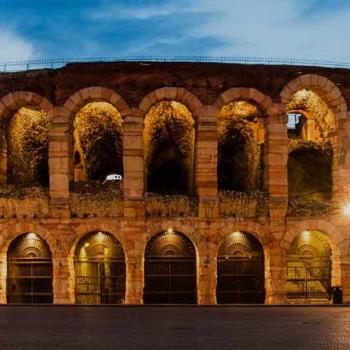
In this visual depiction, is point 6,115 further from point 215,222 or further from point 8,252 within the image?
point 215,222

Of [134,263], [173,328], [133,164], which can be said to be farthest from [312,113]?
[173,328]

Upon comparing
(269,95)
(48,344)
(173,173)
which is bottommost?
(48,344)

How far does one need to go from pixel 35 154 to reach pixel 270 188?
415 inches

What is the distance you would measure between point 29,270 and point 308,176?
1334cm

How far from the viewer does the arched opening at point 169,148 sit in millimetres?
30705

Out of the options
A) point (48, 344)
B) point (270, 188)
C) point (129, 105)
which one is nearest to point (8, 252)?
point (129, 105)

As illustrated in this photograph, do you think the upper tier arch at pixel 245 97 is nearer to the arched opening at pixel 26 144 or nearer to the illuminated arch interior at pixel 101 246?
the illuminated arch interior at pixel 101 246

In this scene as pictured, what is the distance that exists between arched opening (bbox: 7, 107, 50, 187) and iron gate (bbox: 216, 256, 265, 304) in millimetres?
8751

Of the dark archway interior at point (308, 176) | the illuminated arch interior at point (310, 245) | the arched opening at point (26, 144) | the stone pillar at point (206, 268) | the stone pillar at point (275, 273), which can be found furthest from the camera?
the dark archway interior at point (308, 176)

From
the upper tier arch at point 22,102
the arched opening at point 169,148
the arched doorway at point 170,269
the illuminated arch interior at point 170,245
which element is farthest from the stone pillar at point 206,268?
the upper tier arch at point 22,102

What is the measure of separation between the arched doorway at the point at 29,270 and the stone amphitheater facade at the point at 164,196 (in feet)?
0.99

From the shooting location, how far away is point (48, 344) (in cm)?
1352

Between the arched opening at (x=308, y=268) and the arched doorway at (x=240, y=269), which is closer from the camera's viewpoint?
the arched doorway at (x=240, y=269)

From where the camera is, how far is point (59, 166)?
28.9m
